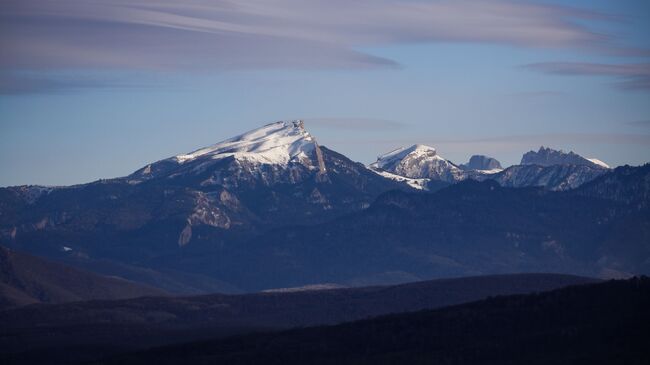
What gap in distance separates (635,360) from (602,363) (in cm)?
632

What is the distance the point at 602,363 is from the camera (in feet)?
650

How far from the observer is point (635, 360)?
192875mm
